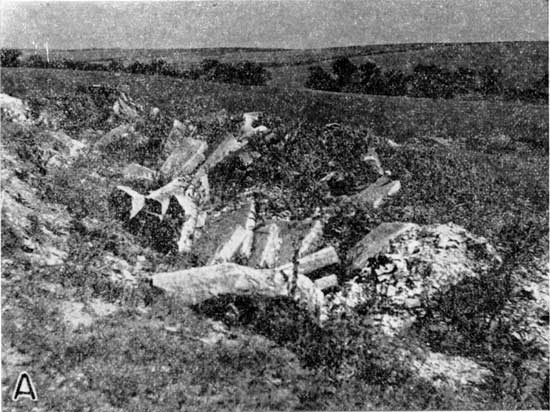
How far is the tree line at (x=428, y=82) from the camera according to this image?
56.3ft

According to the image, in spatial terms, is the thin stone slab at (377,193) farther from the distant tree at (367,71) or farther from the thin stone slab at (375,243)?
the distant tree at (367,71)

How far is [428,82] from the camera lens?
19.5 metres

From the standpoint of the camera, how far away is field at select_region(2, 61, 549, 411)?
4871mm

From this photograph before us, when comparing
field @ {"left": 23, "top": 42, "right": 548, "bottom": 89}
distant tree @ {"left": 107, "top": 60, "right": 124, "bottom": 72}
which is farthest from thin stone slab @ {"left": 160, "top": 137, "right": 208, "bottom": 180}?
distant tree @ {"left": 107, "top": 60, "right": 124, "bottom": 72}

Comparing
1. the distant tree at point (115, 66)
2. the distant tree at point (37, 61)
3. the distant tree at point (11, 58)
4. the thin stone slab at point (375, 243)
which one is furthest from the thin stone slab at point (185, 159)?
the distant tree at point (11, 58)

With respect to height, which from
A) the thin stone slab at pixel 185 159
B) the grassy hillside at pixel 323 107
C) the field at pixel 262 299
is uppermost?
the grassy hillside at pixel 323 107

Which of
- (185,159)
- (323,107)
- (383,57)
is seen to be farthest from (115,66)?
(383,57)

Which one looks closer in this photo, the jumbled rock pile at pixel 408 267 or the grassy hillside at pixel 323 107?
the jumbled rock pile at pixel 408 267

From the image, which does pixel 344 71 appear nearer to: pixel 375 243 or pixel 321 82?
pixel 321 82

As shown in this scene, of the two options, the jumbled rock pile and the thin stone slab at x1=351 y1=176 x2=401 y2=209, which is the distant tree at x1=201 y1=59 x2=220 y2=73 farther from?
the jumbled rock pile

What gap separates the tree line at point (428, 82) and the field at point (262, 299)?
6.80 m

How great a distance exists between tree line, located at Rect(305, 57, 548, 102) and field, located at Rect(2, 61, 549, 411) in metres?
6.80

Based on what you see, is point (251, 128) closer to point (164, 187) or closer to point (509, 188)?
point (164, 187)

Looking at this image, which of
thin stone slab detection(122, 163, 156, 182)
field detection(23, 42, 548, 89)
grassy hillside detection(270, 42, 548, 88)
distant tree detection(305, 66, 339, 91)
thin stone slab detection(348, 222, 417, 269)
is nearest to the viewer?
thin stone slab detection(348, 222, 417, 269)
